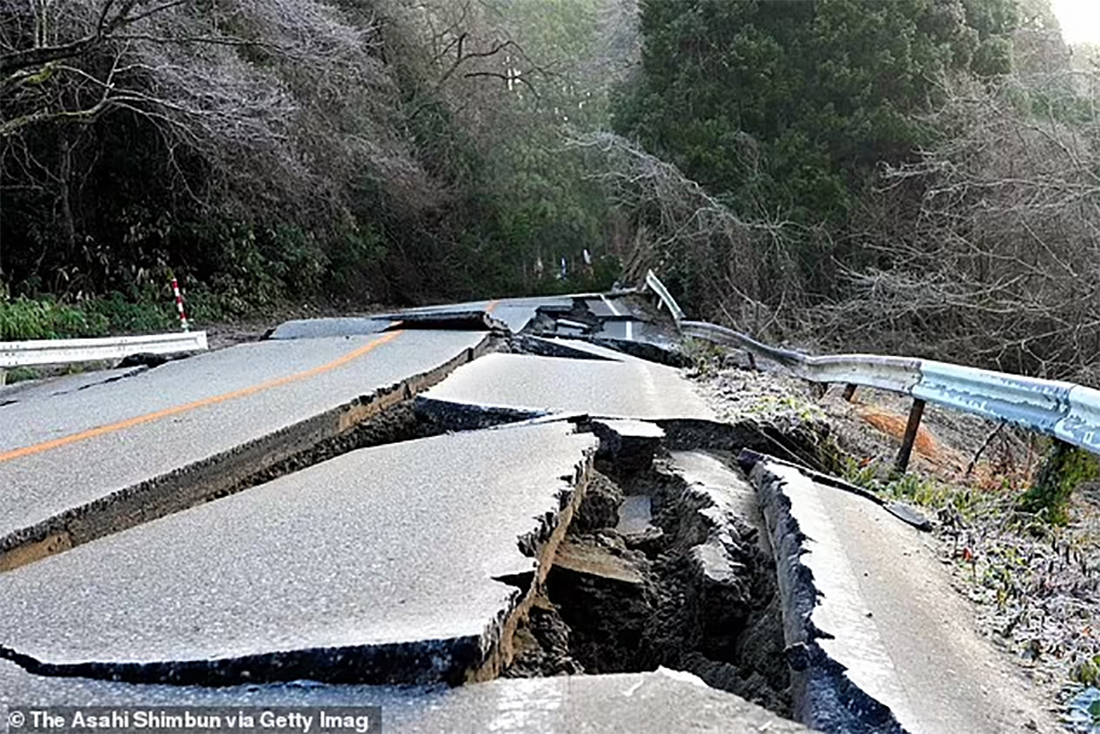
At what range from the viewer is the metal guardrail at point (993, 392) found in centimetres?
428

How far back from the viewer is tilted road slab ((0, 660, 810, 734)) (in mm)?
2121

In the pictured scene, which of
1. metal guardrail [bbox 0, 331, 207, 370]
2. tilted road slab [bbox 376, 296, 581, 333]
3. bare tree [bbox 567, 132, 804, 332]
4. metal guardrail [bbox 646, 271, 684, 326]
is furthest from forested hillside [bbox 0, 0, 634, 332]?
metal guardrail [bbox 646, 271, 684, 326]

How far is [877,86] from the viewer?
21766 millimetres

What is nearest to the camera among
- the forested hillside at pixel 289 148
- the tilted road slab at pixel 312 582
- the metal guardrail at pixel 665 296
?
the tilted road slab at pixel 312 582


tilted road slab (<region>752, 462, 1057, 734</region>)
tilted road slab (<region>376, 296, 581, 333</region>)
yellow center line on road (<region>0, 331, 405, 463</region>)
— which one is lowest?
tilted road slab (<region>752, 462, 1057, 734</region>)

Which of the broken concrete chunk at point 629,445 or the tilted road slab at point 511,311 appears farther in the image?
the tilted road slab at point 511,311

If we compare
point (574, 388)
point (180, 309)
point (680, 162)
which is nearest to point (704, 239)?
point (680, 162)

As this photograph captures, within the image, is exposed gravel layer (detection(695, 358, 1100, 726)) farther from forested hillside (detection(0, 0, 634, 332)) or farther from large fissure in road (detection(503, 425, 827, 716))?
forested hillside (detection(0, 0, 634, 332))

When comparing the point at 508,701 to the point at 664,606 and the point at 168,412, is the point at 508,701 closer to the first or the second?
the point at 664,606

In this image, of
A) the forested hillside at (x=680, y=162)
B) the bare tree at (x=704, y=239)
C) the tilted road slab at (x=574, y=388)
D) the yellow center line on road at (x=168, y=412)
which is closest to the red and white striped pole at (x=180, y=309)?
the forested hillside at (x=680, y=162)

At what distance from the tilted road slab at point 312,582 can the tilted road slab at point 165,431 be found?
196mm

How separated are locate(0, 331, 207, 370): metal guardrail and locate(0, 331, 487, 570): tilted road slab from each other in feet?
5.40

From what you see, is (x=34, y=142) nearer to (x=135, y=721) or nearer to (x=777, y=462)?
(x=777, y=462)

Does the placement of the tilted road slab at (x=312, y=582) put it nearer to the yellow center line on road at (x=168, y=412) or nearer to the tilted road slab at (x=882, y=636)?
the tilted road slab at (x=882, y=636)
